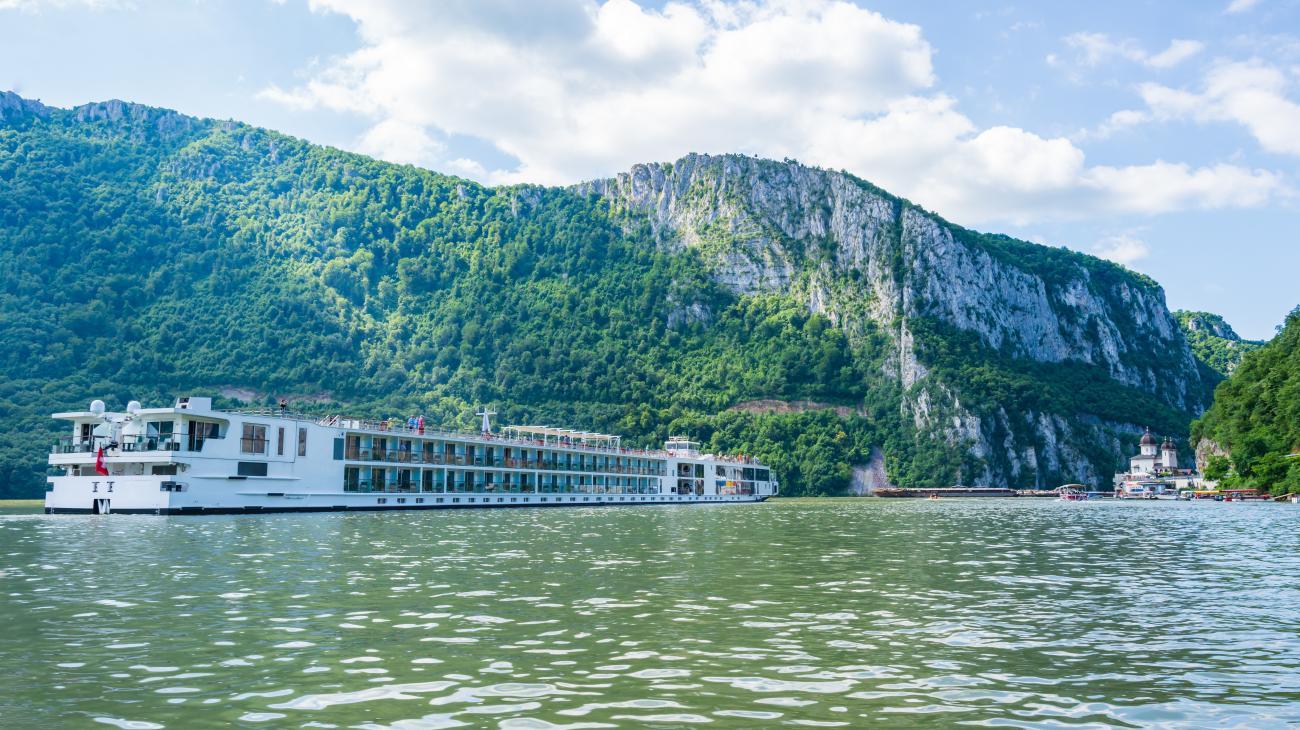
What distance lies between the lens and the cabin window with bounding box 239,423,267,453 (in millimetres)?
67375

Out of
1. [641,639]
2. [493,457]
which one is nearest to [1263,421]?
[493,457]

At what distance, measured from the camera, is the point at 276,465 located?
229 ft

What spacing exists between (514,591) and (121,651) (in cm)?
1054

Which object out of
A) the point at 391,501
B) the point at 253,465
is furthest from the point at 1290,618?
the point at 391,501

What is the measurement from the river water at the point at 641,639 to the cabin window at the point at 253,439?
3089 centimetres

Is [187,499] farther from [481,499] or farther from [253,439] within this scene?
[481,499]

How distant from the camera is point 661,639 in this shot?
17.5 metres

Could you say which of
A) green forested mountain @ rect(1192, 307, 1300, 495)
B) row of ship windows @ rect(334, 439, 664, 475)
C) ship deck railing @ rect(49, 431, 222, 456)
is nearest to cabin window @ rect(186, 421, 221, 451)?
ship deck railing @ rect(49, 431, 222, 456)

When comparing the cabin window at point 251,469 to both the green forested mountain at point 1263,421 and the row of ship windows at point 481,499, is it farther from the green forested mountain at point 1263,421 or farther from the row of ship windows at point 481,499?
the green forested mountain at point 1263,421

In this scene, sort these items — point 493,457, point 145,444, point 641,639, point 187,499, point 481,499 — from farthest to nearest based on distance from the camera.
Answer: point 493,457
point 481,499
point 145,444
point 187,499
point 641,639

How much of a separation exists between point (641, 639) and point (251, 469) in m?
58.3

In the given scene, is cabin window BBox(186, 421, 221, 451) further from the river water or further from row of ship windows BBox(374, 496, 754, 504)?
the river water

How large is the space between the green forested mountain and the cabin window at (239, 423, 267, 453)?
11046cm

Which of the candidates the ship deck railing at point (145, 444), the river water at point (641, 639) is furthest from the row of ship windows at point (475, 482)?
the river water at point (641, 639)
